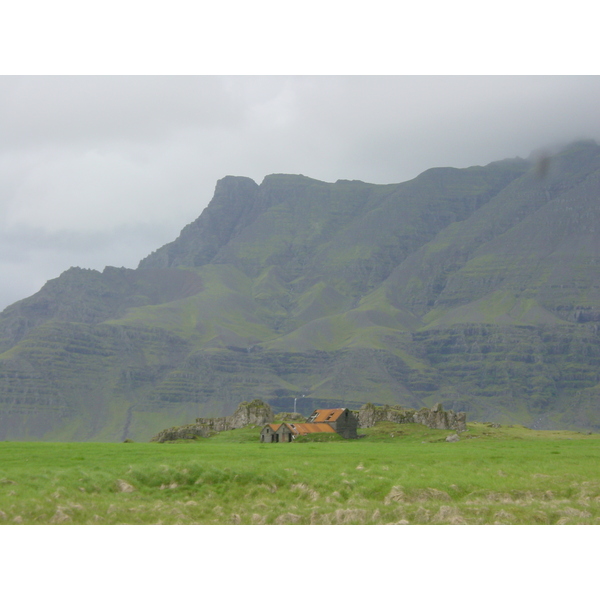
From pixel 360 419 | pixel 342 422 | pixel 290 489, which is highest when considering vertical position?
pixel 360 419

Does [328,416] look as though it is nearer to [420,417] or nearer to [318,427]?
[318,427]

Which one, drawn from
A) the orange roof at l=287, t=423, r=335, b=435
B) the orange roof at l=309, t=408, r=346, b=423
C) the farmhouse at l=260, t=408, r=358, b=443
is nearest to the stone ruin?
the orange roof at l=309, t=408, r=346, b=423

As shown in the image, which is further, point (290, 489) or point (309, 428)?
point (309, 428)

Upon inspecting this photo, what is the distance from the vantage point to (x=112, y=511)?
44.3 metres

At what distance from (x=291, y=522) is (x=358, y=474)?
10684 mm

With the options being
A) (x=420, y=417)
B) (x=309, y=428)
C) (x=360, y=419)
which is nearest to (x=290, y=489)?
(x=309, y=428)

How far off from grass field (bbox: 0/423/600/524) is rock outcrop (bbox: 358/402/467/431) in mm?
84297

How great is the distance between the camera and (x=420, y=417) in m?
151

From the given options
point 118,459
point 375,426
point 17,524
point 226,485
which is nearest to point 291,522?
point 226,485

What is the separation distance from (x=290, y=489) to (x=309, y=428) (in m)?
74.4

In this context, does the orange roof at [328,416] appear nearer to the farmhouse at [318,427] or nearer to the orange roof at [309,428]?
the farmhouse at [318,427]

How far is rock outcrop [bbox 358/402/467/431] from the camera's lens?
147562mm

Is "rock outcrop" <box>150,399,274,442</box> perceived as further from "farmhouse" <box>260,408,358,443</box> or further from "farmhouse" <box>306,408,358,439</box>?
"farmhouse" <box>306,408,358,439</box>
